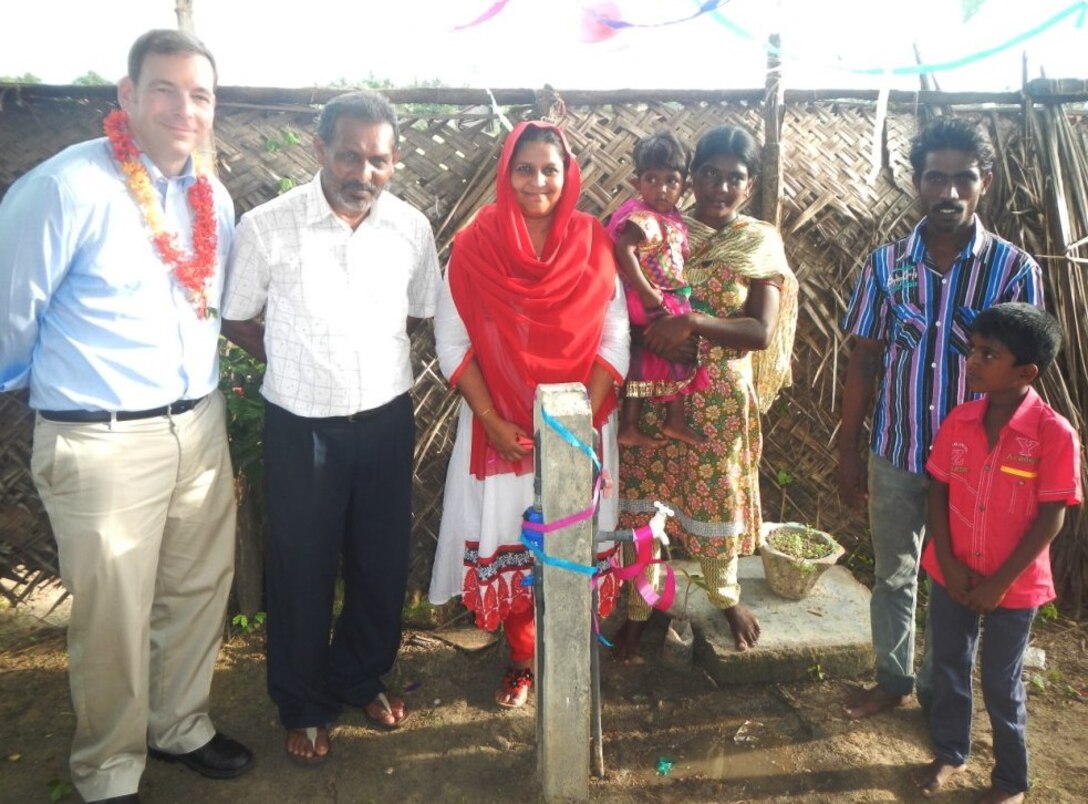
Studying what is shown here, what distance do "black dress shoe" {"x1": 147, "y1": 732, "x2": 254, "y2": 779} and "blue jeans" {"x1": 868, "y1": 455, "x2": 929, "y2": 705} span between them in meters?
2.42

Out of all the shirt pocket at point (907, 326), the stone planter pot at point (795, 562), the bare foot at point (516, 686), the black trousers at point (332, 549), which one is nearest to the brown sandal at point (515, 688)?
the bare foot at point (516, 686)

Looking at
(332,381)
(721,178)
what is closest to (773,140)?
(721,178)

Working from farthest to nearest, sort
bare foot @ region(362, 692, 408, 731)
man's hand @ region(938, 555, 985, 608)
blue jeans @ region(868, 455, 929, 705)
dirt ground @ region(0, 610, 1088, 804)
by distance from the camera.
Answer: bare foot @ region(362, 692, 408, 731) → blue jeans @ region(868, 455, 929, 705) → dirt ground @ region(0, 610, 1088, 804) → man's hand @ region(938, 555, 985, 608)

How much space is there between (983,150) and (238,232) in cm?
243

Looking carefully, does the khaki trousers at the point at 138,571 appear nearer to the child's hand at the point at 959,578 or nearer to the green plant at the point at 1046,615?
the child's hand at the point at 959,578

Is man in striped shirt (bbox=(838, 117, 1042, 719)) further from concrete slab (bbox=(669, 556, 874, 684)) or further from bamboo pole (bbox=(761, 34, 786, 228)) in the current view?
bamboo pole (bbox=(761, 34, 786, 228))

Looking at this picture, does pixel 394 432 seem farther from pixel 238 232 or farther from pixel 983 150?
pixel 983 150

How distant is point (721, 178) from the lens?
2734 mm

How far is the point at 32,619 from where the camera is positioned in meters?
3.71

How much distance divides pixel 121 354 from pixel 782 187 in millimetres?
2948

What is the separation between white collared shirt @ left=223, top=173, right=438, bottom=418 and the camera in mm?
2393

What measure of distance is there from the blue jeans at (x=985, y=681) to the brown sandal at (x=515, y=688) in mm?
1508

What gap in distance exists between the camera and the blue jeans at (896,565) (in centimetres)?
273

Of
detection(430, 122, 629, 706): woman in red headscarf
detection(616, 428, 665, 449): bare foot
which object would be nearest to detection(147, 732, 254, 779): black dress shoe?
detection(430, 122, 629, 706): woman in red headscarf
